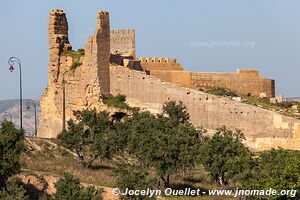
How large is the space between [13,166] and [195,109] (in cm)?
1824

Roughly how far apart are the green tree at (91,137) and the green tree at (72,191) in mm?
9907

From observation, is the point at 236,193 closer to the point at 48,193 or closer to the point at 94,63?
the point at 48,193

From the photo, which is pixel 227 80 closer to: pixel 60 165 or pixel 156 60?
pixel 156 60

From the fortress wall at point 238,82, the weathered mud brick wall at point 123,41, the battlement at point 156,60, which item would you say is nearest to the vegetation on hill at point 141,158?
the fortress wall at point 238,82

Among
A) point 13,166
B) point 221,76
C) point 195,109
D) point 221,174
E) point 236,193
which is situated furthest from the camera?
point 221,76

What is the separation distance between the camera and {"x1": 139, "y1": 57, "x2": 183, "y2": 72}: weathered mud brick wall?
58219 millimetres

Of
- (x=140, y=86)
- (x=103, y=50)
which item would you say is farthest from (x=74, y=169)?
(x=103, y=50)

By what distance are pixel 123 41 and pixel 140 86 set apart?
8.37 metres

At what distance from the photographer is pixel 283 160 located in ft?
125

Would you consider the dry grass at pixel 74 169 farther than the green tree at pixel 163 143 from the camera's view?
No

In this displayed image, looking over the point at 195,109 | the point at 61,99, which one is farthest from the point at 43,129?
the point at 195,109

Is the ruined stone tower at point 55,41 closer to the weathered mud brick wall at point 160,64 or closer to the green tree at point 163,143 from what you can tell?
the weathered mud brick wall at point 160,64

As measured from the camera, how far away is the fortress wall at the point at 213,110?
161 ft

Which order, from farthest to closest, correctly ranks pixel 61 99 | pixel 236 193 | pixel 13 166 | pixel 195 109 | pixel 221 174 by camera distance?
pixel 61 99
pixel 195 109
pixel 221 174
pixel 236 193
pixel 13 166
